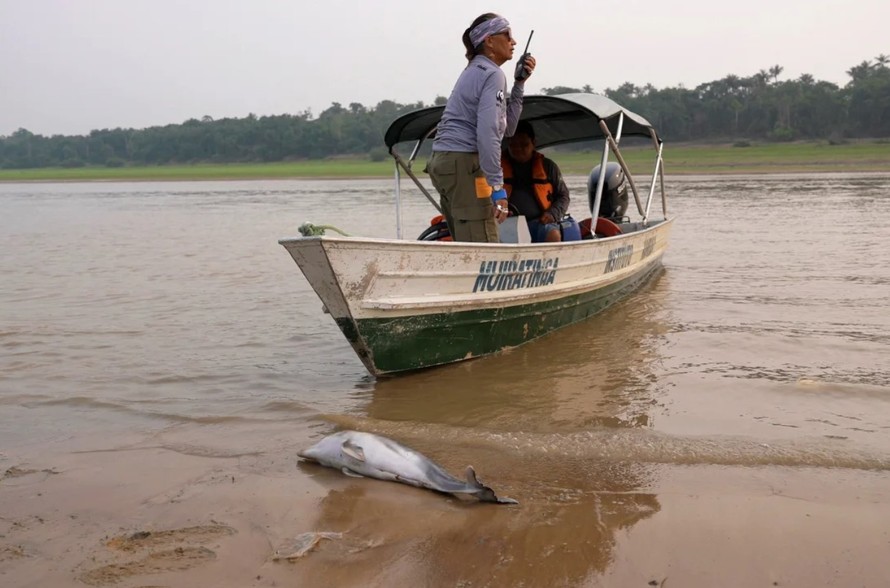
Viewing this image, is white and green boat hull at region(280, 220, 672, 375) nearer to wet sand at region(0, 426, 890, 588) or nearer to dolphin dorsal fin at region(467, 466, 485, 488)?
wet sand at region(0, 426, 890, 588)

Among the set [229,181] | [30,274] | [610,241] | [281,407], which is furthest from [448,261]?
[229,181]

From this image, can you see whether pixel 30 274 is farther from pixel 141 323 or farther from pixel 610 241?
pixel 610 241

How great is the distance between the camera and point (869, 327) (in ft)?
22.2

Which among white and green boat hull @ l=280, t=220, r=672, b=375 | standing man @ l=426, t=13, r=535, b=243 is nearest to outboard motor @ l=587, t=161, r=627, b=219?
white and green boat hull @ l=280, t=220, r=672, b=375

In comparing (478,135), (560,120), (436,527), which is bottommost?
(436,527)

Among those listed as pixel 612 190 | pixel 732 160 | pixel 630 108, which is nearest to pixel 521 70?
pixel 612 190

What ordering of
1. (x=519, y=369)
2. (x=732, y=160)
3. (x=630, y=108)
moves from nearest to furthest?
(x=519, y=369), (x=732, y=160), (x=630, y=108)

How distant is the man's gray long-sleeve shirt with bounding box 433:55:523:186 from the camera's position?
5258 millimetres

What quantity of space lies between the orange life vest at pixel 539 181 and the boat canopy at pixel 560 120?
1.76 feet

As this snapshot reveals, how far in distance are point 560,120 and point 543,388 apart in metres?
3.84

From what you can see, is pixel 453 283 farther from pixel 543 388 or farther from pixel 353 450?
pixel 353 450

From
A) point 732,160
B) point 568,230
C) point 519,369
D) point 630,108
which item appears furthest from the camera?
point 630,108

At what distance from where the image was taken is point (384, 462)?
3889 millimetres

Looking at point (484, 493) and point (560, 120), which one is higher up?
point (560, 120)
